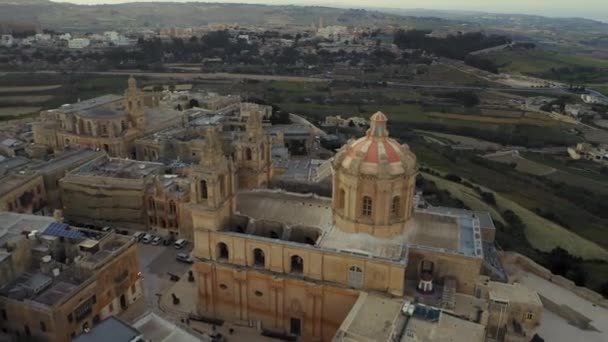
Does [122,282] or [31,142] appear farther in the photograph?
[31,142]

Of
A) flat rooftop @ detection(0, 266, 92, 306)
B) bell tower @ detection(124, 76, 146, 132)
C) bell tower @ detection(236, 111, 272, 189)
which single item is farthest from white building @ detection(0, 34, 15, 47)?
flat rooftop @ detection(0, 266, 92, 306)

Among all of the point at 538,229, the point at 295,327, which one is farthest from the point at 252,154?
the point at 538,229

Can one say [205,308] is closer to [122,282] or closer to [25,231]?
[122,282]

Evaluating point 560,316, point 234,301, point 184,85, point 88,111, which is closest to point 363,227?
point 234,301

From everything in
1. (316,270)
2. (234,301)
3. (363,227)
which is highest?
(363,227)

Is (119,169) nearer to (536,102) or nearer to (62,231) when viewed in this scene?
(62,231)

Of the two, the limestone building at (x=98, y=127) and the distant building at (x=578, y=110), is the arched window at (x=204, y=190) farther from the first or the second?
the distant building at (x=578, y=110)
